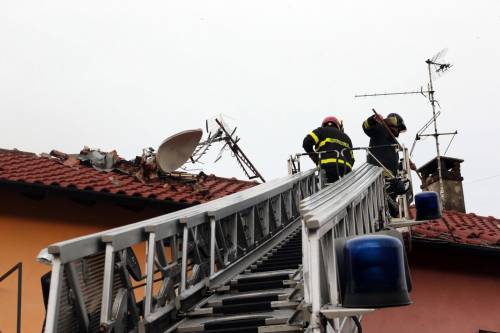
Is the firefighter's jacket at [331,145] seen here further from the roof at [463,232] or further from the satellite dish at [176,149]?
the satellite dish at [176,149]

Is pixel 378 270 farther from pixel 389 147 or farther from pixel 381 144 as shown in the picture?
pixel 381 144

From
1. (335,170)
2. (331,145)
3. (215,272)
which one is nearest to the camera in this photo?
(215,272)

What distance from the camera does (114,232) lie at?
14.5 ft

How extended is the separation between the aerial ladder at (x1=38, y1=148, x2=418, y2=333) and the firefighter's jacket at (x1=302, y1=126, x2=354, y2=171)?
1.76 m

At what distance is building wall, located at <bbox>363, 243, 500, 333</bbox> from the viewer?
8312 millimetres

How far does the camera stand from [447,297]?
8.50m

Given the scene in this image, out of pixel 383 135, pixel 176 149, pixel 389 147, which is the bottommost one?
pixel 389 147

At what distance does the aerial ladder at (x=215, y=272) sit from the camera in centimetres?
377

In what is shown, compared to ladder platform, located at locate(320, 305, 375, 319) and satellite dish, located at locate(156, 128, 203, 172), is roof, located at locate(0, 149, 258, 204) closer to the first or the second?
satellite dish, located at locate(156, 128, 203, 172)

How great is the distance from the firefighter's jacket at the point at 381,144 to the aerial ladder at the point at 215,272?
5.87 feet

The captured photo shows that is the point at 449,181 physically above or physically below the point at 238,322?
above

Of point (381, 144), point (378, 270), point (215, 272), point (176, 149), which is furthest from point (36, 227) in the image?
point (378, 270)

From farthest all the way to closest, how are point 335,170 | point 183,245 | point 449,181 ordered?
point 449,181, point 335,170, point 183,245

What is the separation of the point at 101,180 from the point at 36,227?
1.26 meters
